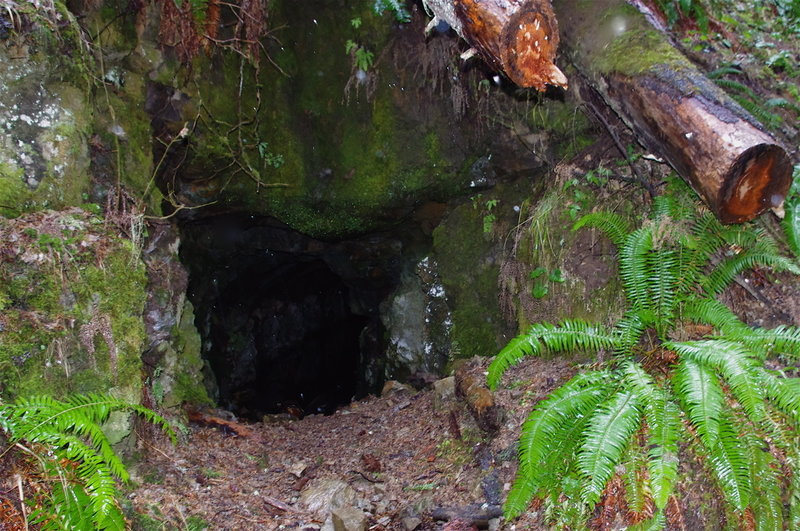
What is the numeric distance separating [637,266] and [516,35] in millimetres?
1651

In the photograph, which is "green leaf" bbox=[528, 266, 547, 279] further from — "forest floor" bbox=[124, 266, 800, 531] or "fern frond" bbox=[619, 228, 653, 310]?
"fern frond" bbox=[619, 228, 653, 310]

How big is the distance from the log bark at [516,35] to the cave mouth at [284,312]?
3.89 meters

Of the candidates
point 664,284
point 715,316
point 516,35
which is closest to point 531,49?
point 516,35

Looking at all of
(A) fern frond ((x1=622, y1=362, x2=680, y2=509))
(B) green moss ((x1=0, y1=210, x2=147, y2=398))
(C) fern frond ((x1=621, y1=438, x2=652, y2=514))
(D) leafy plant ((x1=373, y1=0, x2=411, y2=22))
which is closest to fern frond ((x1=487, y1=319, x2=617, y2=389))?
(A) fern frond ((x1=622, y1=362, x2=680, y2=509))

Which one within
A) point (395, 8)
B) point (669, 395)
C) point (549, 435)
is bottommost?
point (549, 435)

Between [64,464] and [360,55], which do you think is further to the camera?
[360,55]

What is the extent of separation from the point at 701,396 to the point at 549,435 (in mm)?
781

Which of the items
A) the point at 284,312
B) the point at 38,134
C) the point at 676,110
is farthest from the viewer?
the point at 284,312

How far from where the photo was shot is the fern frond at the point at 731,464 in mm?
2359

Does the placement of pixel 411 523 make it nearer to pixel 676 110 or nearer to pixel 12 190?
pixel 676 110

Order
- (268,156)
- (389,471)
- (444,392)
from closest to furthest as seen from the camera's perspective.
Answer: (389,471) < (444,392) < (268,156)

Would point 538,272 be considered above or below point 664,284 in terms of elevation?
above

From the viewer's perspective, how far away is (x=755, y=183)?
2.86 m

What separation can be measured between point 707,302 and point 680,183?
3.17ft
